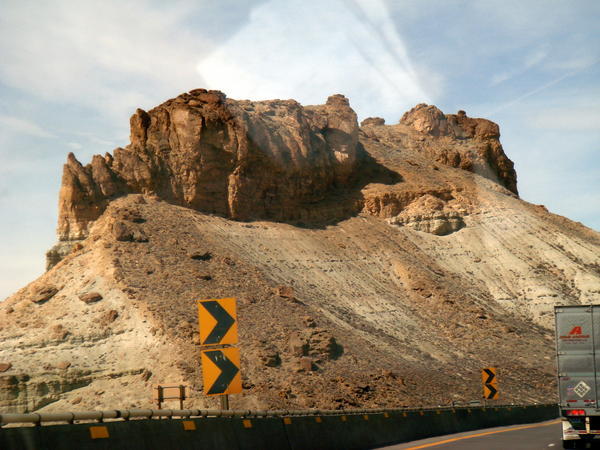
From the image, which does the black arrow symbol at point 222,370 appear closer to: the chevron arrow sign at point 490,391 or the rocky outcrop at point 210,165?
the chevron arrow sign at point 490,391

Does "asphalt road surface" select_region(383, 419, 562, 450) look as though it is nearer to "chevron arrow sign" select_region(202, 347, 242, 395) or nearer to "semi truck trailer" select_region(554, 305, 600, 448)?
"semi truck trailer" select_region(554, 305, 600, 448)

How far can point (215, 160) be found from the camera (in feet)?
186

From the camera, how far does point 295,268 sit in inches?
2036

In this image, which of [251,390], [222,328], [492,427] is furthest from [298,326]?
[222,328]

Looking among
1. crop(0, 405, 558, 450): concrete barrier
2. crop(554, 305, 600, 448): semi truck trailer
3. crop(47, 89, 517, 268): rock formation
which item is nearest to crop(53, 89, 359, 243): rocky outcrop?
crop(47, 89, 517, 268): rock formation

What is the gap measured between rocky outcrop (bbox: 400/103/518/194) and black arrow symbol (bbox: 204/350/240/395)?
69072mm

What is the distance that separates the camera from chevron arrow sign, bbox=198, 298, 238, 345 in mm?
11539

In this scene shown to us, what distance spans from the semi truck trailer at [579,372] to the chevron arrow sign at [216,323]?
9185 millimetres

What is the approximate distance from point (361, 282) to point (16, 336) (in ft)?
76.9

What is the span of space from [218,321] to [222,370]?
72 cm

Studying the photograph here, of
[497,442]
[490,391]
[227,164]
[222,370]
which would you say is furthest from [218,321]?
[227,164]

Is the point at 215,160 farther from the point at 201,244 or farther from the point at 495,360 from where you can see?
the point at 495,360

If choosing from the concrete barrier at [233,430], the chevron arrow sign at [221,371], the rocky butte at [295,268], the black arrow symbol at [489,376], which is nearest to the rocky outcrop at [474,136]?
the rocky butte at [295,268]

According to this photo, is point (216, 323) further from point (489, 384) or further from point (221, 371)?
point (489, 384)
